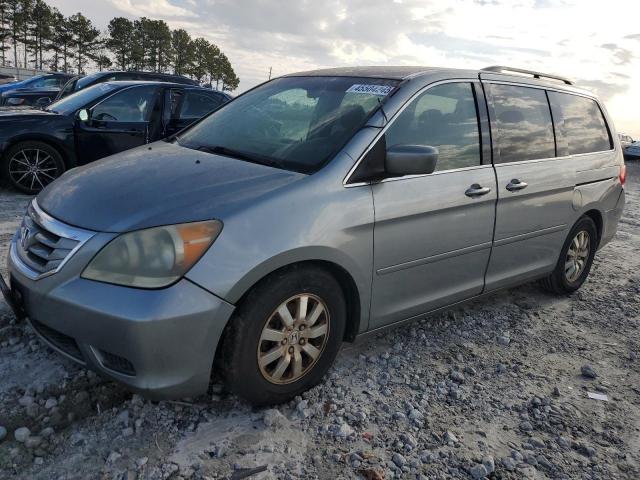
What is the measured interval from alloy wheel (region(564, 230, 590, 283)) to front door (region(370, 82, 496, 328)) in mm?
1432

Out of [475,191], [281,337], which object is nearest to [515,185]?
[475,191]

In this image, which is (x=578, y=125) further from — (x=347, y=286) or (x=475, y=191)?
(x=347, y=286)

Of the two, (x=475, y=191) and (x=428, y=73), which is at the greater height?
(x=428, y=73)

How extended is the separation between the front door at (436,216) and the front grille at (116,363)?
4.38ft

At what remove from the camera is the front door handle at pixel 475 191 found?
3380 millimetres

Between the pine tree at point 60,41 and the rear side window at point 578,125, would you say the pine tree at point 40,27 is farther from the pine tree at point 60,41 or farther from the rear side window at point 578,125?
the rear side window at point 578,125

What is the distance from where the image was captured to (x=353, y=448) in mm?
2545

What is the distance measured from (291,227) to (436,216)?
1.07 metres

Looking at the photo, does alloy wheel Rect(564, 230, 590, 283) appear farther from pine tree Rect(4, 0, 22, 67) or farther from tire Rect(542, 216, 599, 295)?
pine tree Rect(4, 0, 22, 67)

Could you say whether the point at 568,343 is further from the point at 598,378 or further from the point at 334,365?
the point at 334,365

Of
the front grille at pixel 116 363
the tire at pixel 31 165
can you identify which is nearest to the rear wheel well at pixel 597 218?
the front grille at pixel 116 363

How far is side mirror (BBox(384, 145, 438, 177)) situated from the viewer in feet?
9.22

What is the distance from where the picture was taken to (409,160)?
2812 mm

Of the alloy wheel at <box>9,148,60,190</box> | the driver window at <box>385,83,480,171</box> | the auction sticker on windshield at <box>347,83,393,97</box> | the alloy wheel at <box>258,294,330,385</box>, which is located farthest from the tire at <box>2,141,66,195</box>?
the alloy wheel at <box>258,294,330,385</box>
